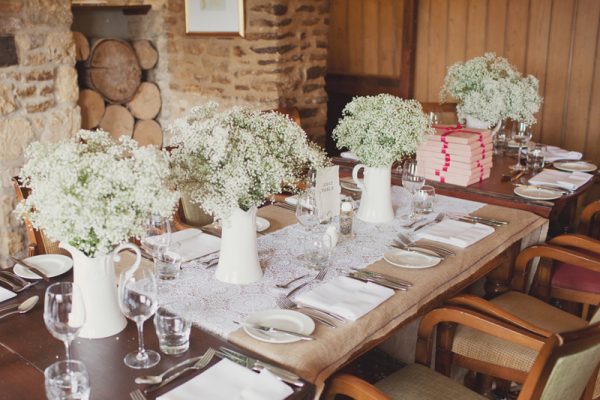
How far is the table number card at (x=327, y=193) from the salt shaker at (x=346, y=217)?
4cm

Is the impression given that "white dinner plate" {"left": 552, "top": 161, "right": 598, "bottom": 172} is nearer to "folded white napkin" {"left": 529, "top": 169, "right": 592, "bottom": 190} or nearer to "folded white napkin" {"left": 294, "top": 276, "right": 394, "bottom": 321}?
"folded white napkin" {"left": 529, "top": 169, "right": 592, "bottom": 190}

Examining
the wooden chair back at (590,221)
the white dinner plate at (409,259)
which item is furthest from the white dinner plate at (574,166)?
the white dinner plate at (409,259)

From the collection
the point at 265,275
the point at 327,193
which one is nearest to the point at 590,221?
the point at 327,193

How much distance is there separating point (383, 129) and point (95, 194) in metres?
1.21

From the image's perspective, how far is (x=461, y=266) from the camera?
2.11 m

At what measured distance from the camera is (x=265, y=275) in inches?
78.1

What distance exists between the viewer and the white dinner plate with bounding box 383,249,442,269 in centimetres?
206

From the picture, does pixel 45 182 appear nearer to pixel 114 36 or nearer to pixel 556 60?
pixel 114 36

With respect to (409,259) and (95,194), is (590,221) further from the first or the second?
(95,194)

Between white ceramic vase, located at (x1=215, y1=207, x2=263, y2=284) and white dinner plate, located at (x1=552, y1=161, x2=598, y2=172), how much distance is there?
2.05 m

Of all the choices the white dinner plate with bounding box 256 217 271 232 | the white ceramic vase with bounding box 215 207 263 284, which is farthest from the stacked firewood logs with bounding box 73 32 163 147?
the white ceramic vase with bounding box 215 207 263 284

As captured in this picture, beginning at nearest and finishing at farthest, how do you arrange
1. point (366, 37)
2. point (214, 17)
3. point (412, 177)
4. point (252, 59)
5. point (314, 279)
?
point (314, 279) < point (412, 177) < point (252, 59) < point (214, 17) < point (366, 37)

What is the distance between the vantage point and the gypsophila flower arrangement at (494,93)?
3.44 meters

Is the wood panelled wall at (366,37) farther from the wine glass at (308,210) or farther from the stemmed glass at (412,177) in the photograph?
the wine glass at (308,210)
